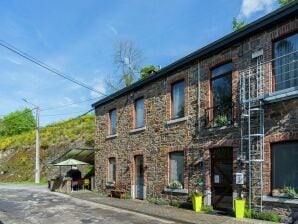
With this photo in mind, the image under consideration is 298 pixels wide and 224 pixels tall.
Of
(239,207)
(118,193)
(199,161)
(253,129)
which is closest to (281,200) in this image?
(239,207)

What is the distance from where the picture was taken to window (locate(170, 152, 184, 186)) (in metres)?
16.7

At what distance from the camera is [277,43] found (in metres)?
12.6

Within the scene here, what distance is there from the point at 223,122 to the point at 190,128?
209 cm

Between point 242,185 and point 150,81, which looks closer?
point 242,185

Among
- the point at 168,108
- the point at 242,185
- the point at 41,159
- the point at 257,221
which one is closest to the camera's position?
the point at 257,221

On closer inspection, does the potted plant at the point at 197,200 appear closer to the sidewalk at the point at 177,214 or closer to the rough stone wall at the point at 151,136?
the sidewalk at the point at 177,214

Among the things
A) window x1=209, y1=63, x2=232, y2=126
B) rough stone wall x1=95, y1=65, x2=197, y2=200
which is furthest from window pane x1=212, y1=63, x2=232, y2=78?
rough stone wall x1=95, y1=65, x2=197, y2=200

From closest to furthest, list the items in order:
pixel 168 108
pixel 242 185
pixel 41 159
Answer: pixel 242 185
pixel 168 108
pixel 41 159

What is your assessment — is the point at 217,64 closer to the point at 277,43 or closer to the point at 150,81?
the point at 277,43

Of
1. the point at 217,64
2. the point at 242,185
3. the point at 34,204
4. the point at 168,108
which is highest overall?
the point at 217,64

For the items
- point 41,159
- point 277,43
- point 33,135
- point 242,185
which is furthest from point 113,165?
point 33,135

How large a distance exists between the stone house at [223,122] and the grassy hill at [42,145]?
54.5 feet

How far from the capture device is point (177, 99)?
57.2 ft

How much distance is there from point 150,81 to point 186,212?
7.11 m
